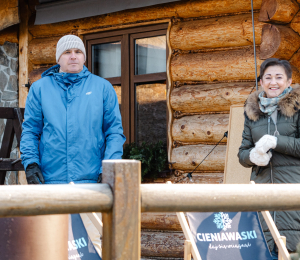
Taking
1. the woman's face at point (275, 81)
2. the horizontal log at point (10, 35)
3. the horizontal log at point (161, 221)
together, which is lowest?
the horizontal log at point (161, 221)

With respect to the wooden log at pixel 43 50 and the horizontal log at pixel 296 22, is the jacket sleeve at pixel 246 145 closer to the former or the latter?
the horizontal log at pixel 296 22

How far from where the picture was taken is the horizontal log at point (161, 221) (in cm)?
555

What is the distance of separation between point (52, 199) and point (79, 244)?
1.24 metres

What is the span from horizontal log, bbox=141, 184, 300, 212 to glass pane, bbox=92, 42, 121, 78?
492cm

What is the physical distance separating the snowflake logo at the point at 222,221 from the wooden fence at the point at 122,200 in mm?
1147

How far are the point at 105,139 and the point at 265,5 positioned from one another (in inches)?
98.1

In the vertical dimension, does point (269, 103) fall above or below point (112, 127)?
above

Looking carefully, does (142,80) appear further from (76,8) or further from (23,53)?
(23,53)

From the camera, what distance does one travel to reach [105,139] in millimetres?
3246

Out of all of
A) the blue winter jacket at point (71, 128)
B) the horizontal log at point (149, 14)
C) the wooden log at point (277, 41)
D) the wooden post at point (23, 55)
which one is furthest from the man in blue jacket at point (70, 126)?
the wooden post at point (23, 55)

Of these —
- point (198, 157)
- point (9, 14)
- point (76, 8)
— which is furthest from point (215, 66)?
point (9, 14)

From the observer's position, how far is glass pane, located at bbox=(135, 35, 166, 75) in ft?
19.7

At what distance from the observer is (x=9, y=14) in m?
6.45

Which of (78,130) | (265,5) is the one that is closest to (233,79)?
(265,5)
